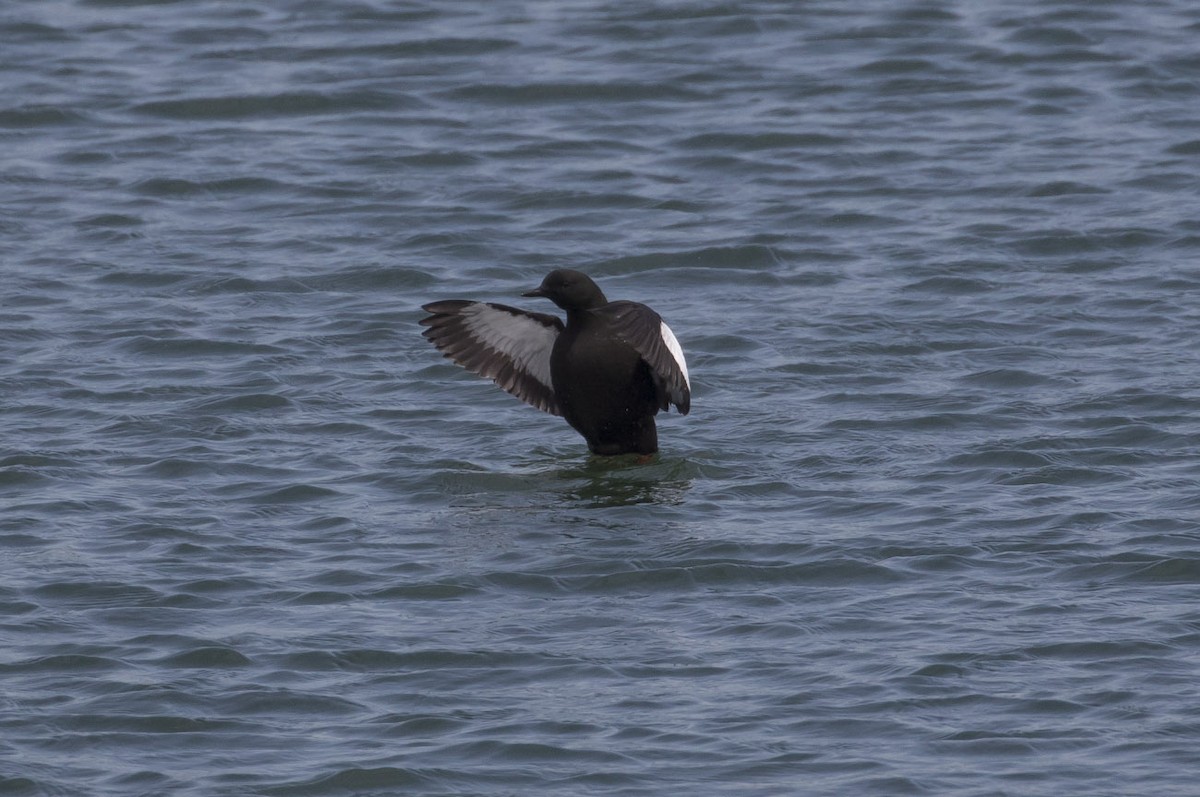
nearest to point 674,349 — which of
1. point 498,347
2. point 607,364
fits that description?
point 607,364

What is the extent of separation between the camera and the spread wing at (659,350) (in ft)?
32.9

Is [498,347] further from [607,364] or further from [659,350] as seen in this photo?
[659,350]

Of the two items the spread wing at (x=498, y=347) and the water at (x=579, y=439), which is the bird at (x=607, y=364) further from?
the water at (x=579, y=439)

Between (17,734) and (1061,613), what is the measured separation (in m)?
3.87

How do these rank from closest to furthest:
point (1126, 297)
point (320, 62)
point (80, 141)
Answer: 1. point (1126, 297)
2. point (80, 141)
3. point (320, 62)

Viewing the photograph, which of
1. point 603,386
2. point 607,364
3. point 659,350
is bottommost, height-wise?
point 603,386

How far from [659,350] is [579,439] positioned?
1.14 meters

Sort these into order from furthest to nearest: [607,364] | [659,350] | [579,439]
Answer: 1. [579,439]
2. [607,364]
3. [659,350]

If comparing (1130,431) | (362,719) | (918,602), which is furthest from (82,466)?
(1130,431)

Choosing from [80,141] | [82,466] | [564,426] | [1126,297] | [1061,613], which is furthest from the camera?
[80,141]

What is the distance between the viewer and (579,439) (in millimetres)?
11039

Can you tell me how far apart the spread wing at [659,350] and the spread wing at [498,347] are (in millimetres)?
736

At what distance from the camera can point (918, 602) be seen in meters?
8.42

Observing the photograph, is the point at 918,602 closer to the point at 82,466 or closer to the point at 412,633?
the point at 412,633
